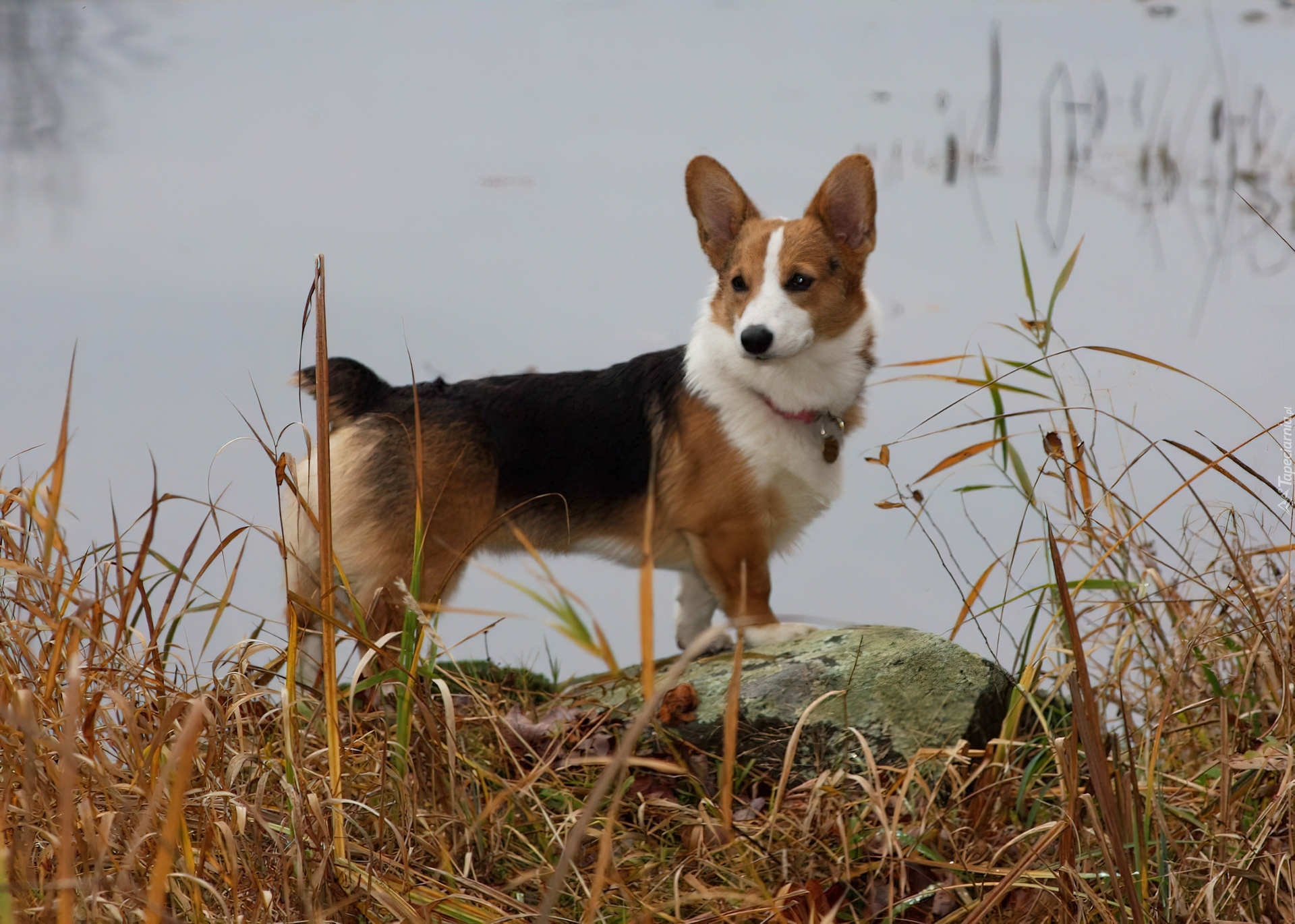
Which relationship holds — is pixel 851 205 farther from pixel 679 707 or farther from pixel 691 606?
pixel 679 707

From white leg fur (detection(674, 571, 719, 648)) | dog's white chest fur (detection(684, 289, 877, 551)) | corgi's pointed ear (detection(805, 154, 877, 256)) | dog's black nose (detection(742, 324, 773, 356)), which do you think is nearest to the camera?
dog's black nose (detection(742, 324, 773, 356))

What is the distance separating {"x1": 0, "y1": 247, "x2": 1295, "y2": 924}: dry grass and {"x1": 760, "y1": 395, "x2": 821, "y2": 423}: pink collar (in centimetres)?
77

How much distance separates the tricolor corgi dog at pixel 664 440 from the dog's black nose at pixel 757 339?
0.25m

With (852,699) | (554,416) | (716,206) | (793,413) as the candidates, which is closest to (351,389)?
(554,416)

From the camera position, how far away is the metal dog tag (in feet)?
11.1

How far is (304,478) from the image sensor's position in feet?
10.9

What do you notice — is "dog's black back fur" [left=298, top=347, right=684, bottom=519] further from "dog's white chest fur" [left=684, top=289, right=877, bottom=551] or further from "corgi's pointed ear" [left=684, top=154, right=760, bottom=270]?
"corgi's pointed ear" [left=684, top=154, right=760, bottom=270]

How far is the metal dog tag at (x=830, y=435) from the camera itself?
3.40 m

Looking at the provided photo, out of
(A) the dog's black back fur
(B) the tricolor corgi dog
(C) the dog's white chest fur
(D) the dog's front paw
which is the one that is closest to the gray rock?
(D) the dog's front paw

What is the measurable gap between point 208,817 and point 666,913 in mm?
781

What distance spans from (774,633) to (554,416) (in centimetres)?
89

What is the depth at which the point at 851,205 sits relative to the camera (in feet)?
10.6

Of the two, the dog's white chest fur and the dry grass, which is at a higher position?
the dog's white chest fur

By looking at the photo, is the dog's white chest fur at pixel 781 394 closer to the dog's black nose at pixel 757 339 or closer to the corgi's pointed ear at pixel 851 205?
the corgi's pointed ear at pixel 851 205
